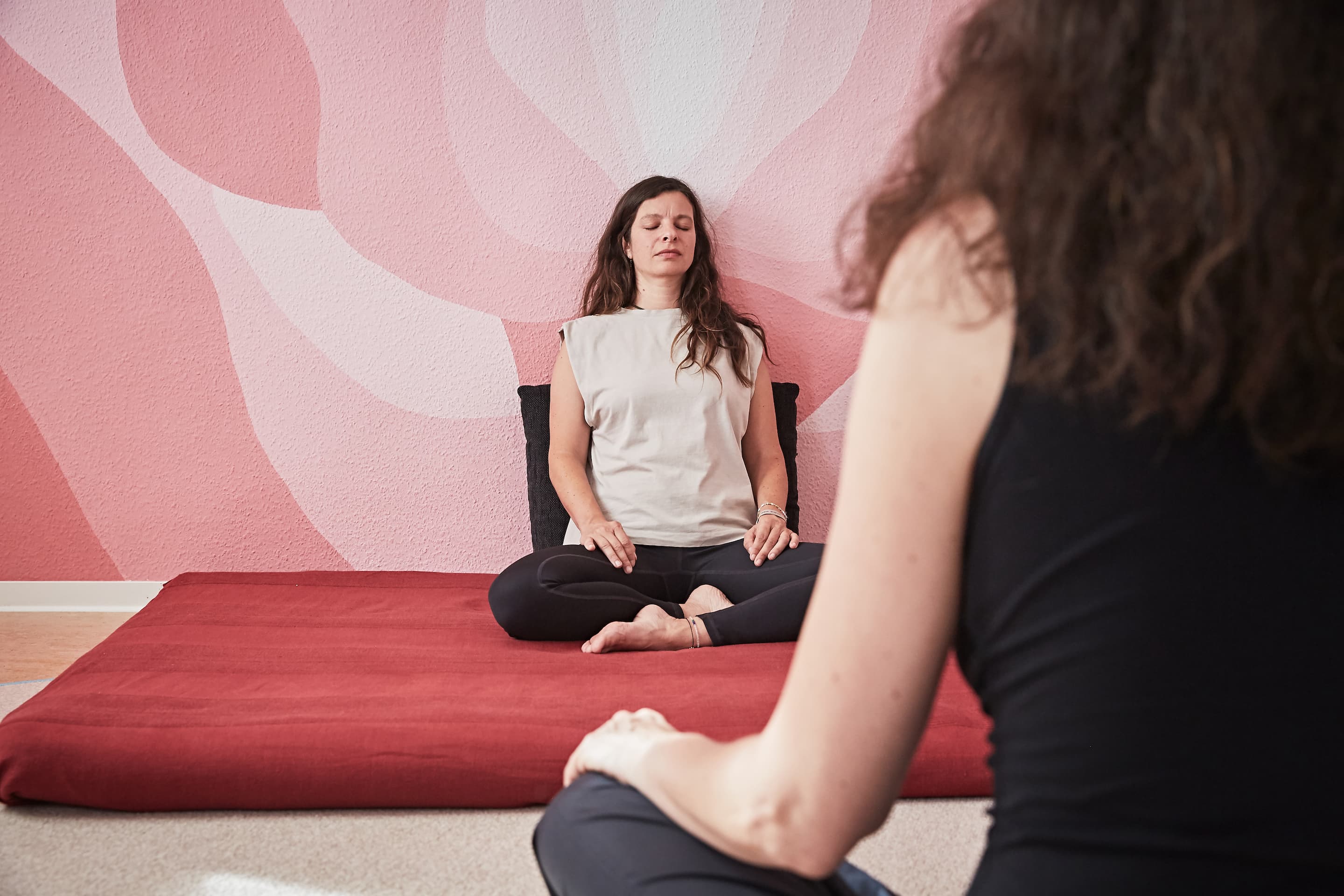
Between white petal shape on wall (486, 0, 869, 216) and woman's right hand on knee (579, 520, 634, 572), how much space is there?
3.40ft

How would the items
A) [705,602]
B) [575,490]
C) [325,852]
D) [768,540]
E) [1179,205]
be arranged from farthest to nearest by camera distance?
[575,490] < [768,540] < [705,602] < [325,852] < [1179,205]

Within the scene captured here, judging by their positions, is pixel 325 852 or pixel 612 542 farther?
pixel 612 542

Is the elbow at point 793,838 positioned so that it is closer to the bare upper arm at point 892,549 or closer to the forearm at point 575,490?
the bare upper arm at point 892,549

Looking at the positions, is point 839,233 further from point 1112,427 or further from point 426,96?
point 426,96

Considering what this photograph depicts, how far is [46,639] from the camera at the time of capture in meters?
2.57

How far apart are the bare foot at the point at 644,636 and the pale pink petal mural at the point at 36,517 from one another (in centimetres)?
170

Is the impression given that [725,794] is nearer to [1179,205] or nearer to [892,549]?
[892,549]

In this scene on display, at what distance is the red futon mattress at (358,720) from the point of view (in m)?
1.49

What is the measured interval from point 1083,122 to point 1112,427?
0.52 ft

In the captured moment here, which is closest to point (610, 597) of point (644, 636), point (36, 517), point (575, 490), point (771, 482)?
point (644, 636)

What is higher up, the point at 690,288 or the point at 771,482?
the point at 690,288

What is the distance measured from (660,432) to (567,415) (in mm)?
257

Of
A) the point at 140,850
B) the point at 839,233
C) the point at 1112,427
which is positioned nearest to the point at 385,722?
the point at 140,850

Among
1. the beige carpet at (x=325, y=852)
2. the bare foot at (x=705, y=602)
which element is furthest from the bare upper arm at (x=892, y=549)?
the bare foot at (x=705, y=602)
